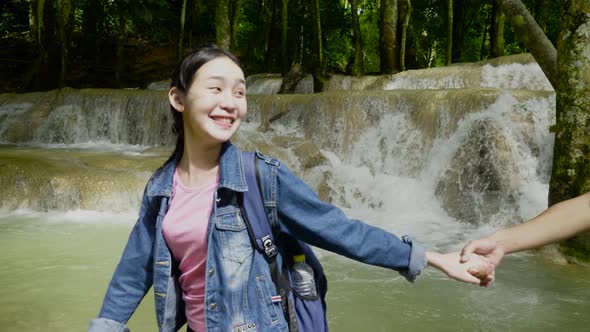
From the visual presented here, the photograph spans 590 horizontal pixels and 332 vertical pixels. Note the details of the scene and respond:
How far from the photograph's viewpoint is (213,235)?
63.9 inches

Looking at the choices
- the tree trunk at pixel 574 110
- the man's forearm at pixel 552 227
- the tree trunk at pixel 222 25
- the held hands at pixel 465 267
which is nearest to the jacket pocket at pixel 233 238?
the held hands at pixel 465 267

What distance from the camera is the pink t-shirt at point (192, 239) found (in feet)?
5.51

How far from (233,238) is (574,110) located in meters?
4.21

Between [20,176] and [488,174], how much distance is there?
662 cm

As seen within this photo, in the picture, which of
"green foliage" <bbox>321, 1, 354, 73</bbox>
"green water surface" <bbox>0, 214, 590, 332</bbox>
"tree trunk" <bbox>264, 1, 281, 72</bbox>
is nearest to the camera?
"green water surface" <bbox>0, 214, 590, 332</bbox>

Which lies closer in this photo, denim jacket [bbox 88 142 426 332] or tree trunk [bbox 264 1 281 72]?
denim jacket [bbox 88 142 426 332]

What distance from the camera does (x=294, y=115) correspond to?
1080 centimetres

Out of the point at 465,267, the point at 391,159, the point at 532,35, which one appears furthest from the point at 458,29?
the point at 465,267

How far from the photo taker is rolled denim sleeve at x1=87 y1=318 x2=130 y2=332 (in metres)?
1.70

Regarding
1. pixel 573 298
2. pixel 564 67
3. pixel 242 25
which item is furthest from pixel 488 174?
pixel 242 25

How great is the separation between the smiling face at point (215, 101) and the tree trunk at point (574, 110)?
3.99 meters

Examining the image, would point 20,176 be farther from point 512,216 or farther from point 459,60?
point 459,60

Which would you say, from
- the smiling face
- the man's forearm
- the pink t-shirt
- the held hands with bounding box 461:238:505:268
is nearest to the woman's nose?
the smiling face

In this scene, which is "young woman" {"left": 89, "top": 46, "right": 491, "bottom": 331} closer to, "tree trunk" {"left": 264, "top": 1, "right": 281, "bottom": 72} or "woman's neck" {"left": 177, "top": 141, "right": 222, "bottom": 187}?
"woman's neck" {"left": 177, "top": 141, "right": 222, "bottom": 187}
